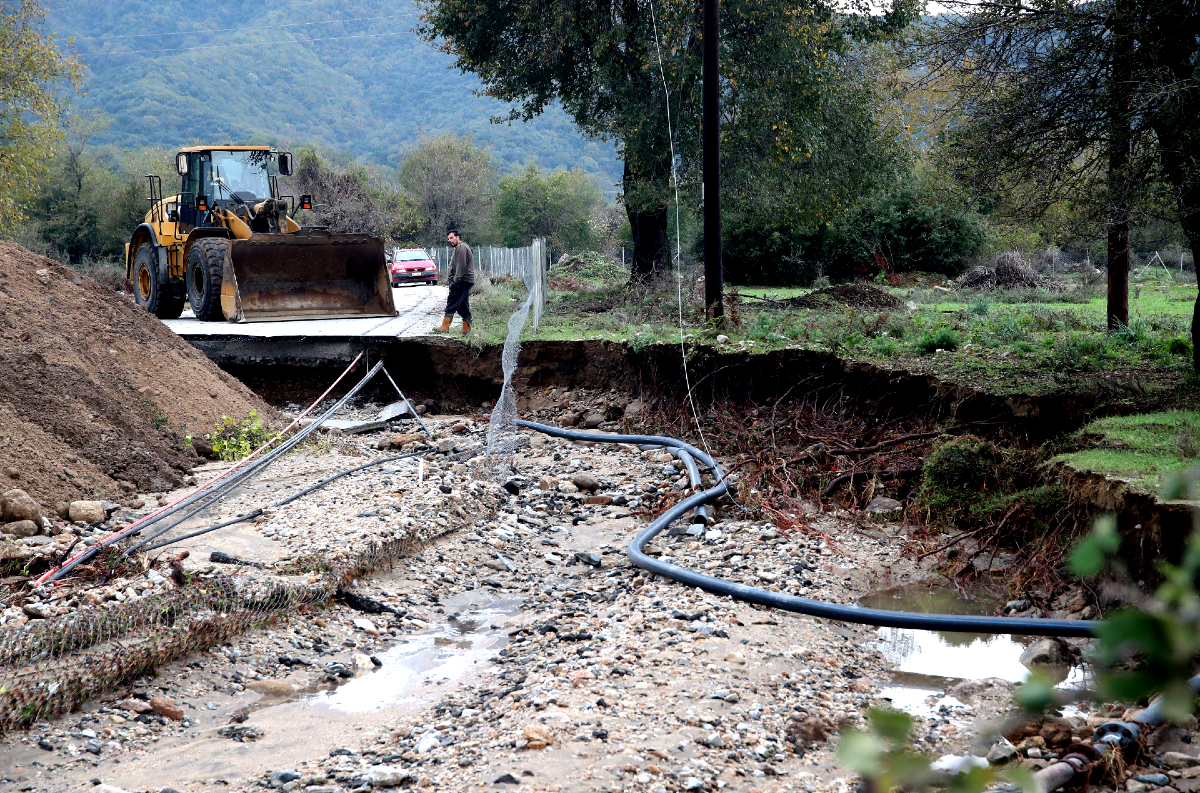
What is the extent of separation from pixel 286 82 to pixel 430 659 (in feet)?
500

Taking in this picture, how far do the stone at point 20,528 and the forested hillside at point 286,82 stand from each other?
313ft

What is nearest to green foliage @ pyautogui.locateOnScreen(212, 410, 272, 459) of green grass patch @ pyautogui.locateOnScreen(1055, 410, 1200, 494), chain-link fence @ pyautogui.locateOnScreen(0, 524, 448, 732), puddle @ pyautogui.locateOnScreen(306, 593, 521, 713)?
chain-link fence @ pyautogui.locateOnScreen(0, 524, 448, 732)

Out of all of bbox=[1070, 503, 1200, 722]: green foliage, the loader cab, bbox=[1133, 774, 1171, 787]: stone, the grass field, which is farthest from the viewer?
the loader cab

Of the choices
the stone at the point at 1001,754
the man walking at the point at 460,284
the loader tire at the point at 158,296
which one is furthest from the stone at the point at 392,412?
the stone at the point at 1001,754

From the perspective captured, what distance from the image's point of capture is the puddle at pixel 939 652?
15.5ft

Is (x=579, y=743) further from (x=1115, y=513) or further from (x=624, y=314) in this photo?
(x=624, y=314)

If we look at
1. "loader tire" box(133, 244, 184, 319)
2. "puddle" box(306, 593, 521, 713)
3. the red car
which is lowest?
"puddle" box(306, 593, 521, 713)

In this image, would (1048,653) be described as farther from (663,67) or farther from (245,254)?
(245,254)

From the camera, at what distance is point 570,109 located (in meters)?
17.7

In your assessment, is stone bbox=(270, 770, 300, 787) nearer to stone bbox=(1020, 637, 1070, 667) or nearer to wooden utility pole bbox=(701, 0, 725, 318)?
stone bbox=(1020, 637, 1070, 667)

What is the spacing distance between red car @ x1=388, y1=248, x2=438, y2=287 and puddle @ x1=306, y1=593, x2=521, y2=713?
28116 millimetres

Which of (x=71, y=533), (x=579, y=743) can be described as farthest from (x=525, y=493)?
(x=579, y=743)

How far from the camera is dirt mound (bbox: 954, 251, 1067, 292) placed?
21078 mm

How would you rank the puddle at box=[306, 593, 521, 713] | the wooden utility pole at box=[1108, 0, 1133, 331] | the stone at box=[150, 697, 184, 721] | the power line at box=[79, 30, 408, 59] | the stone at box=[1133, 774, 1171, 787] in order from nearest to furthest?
the stone at box=[1133, 774, 1171, 787] < the stone at box=[150, 697, 184, 721] < the puddle at box=[306, 593, 521, 713] < the wooden utility pole at box=[1108, 0, 1133, 331] < the power line at box=[79, 30, 408, 59]
